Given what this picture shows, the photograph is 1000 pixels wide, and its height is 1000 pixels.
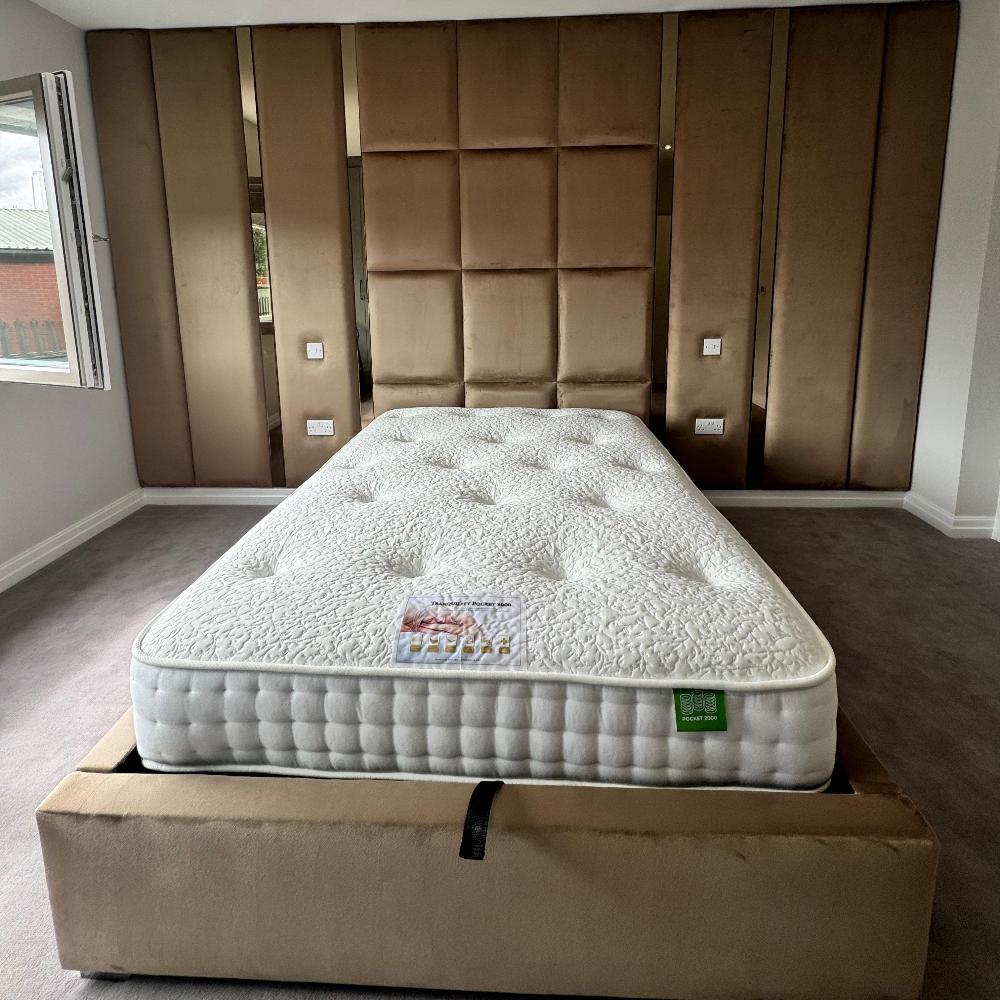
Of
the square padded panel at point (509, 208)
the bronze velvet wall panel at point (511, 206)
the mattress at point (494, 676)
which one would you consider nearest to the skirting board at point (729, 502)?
the bronze velvet wall panel at point (511, 206)

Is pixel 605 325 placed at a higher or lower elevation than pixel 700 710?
higher

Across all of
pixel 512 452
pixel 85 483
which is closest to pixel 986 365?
pixel 512 452

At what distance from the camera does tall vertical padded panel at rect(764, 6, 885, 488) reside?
303 cm

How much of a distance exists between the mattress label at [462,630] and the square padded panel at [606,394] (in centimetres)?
229

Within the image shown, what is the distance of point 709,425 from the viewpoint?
3.36 m

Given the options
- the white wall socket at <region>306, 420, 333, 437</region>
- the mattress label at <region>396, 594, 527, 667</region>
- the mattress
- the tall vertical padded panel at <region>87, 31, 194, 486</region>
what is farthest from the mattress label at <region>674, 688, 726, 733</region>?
the tall vertical padded panel at <region>87, 31, 194, 486</region>

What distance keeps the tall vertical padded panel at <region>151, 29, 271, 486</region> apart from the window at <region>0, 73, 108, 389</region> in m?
0.93

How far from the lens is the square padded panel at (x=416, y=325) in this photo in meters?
3.29

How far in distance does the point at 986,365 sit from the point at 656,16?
70.6 inches

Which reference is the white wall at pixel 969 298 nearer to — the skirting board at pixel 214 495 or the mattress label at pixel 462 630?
the mattress label at pixel 462 630

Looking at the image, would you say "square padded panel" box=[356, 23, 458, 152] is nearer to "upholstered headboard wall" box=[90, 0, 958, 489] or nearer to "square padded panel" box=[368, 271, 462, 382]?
"upholstered headboard wall" box=[90, 0, 958, 489]

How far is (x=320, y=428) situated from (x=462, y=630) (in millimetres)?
2516

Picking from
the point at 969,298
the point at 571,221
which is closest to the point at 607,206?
the point at 571,221

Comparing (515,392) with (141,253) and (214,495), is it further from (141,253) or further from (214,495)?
(141,253)
